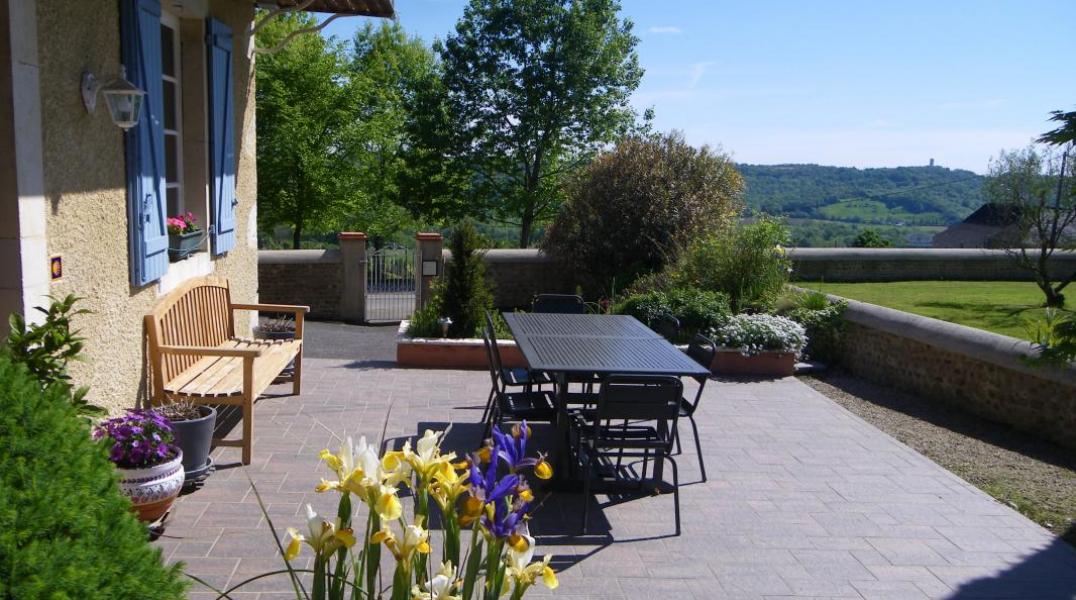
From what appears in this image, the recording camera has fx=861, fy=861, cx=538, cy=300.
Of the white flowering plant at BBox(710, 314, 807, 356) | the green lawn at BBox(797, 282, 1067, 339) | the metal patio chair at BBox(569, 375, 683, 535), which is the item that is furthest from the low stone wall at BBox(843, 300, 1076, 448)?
the metal patio chair at BBox(569, 375, 683, 535)

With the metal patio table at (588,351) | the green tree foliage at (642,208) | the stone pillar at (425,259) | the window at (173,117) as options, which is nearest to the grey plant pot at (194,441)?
the metal patio table at (588,351)

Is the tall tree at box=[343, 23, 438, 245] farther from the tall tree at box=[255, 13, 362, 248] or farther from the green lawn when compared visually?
the green lawn

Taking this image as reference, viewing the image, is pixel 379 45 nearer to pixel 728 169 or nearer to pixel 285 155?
pixel 285 155

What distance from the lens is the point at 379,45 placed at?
3416 centimetres

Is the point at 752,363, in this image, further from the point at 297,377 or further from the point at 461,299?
the point at 297,377

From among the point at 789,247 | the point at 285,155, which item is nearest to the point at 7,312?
the point at 789,247

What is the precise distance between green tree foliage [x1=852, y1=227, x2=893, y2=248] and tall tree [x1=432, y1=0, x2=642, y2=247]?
718 cm

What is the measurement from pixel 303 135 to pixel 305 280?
10685mm

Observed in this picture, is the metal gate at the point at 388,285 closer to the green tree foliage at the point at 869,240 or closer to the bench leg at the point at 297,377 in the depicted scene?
the bench leg at the point at 297,377

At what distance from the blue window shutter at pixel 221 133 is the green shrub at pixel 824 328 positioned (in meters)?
6.48

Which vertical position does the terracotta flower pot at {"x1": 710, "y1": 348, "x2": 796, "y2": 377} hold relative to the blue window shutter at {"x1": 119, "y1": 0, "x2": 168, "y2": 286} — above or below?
below

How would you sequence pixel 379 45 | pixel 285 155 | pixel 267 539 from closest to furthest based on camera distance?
pixel 267 539 → pixel 285 155 → pixel 379 45

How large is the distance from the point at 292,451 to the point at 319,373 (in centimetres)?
262

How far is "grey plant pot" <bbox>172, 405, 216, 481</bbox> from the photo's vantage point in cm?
500
